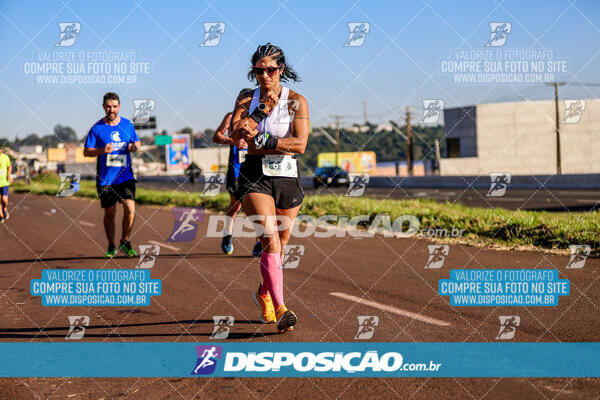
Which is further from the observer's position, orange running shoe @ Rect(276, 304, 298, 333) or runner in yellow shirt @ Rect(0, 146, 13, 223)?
runner in yellow shirt @ Rect(0, 146, 13, 223)

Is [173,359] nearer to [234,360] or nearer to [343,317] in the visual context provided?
[234,360]

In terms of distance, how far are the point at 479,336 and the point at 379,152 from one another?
382ft

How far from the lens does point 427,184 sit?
44.9 metres

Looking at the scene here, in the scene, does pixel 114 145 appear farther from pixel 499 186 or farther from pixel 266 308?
pixel 499 186

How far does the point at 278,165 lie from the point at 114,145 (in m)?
A: 4.68

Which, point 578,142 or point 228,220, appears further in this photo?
point 578,142

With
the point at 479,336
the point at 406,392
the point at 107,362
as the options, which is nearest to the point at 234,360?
the point at 107,362

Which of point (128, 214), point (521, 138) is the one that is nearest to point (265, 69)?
point (128, 214)

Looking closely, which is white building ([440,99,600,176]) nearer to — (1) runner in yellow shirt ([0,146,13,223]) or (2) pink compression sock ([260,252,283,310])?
(1) runner in yellow shirt ([0,146,13,223])

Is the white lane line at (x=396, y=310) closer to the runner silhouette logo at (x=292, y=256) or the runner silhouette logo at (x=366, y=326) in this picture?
the runner silhouette logo at (x=366, y=326)

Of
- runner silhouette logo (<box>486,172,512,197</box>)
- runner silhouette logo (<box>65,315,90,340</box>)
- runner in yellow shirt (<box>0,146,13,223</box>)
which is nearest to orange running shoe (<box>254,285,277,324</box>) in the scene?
runner silhouette logo (<box>65,315,90,340</box>)

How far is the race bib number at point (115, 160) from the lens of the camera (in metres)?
9.62

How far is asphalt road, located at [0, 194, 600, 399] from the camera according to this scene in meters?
4.02

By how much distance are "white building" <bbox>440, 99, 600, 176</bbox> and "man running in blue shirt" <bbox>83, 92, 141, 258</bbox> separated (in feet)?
187
